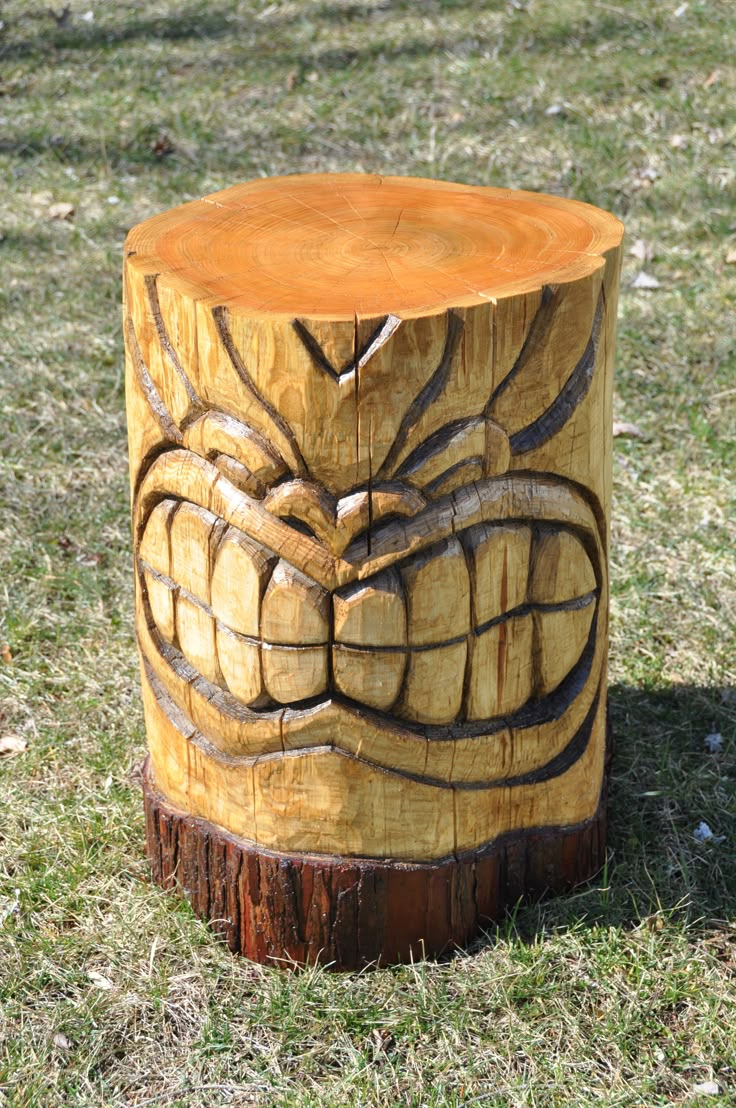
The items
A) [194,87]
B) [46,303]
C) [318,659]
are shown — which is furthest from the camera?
[194,87]

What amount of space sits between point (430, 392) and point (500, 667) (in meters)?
0.59

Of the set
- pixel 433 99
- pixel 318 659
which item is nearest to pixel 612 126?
pixel 433 99

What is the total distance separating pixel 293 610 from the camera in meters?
2.30

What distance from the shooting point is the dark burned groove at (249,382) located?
85.7 inches

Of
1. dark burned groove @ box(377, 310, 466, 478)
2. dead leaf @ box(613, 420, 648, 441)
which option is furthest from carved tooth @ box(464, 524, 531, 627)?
dead leaf @ box(613, 420, 648, 441)

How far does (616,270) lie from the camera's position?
2.45 meters

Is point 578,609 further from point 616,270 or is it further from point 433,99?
point 433,99

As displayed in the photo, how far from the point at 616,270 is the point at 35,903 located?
1.87 meters

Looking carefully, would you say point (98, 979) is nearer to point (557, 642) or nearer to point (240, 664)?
point (240, 664)

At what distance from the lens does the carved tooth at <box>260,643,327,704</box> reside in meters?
2.34

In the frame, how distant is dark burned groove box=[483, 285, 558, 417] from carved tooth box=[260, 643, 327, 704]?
554 millimetres

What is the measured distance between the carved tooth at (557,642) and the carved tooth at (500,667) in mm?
22

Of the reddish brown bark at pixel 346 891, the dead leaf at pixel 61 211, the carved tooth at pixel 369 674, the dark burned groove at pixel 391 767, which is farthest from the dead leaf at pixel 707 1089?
the dead leaf at pixel 61 211

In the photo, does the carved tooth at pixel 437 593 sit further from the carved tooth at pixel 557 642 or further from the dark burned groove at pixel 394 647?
the carved tooth at pixel 557 642
